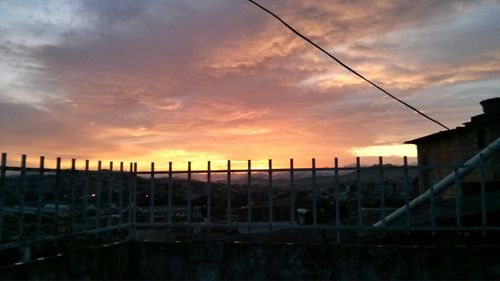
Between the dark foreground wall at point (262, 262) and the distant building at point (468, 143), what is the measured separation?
8.68 m

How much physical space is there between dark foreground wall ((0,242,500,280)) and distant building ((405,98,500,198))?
868 centimetres

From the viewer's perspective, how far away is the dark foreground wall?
20.6 feet

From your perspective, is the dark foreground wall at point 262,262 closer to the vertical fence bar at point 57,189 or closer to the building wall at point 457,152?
the vertical fence bar at point 57,189

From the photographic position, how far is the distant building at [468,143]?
16.8 meters

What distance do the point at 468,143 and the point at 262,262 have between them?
15.5m

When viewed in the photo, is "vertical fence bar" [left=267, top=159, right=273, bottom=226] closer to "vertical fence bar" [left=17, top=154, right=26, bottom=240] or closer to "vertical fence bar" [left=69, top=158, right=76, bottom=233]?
"vertical fence bar" [left=69, top=158, right=76, bottom=233]

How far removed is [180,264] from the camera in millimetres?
7500

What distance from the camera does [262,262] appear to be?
7.09 metres

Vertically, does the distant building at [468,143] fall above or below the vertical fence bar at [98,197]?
above

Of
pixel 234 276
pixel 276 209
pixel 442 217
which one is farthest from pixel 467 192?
pixel 234 276

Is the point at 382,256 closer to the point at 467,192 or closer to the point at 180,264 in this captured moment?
the point at 180,264

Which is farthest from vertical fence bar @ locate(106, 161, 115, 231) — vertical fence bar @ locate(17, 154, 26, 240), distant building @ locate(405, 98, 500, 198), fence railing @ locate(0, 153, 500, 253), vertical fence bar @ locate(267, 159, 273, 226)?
distant building @ locate(405, 98, 500, 198)

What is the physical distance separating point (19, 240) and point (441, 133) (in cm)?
1990

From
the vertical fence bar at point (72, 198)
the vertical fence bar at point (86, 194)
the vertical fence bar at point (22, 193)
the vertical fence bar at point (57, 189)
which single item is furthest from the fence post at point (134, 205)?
the vertical fence bar at point (22, 193)
